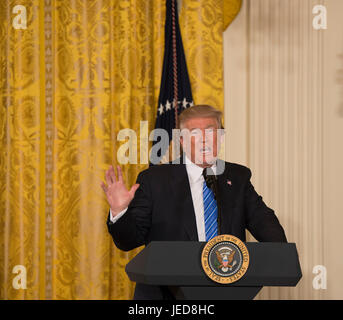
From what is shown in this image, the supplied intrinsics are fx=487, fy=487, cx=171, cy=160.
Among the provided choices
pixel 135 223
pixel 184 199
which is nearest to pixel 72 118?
pixel 184 199

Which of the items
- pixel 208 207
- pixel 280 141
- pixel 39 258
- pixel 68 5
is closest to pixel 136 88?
pixel 68 5

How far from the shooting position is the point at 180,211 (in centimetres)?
228

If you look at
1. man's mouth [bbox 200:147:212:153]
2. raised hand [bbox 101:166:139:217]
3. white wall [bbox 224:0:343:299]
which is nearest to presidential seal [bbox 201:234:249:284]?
raised hand [bbox 101:166:139:217]

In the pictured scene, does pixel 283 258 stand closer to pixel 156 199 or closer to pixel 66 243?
pixel 156 199

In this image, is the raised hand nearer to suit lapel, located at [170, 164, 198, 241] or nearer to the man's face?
→ suit lapel, located at [170, 164, 198, 241]

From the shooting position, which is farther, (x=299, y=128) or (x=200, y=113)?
(x=299, y=128)

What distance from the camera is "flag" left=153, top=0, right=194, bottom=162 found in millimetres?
3672

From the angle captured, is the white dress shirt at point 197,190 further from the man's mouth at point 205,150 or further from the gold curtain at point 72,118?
the gold curtain at point 72,118

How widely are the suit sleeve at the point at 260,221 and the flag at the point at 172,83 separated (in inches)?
52.4

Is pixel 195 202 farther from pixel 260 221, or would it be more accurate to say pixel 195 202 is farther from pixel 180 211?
pixel 260 221

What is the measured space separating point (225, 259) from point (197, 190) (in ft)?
2.97

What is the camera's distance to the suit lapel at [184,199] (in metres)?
2.20

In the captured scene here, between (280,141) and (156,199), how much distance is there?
5.91 feet

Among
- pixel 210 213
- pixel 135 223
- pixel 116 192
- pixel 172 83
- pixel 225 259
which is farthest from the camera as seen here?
pixel 172 83
